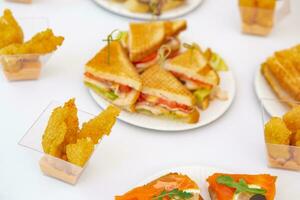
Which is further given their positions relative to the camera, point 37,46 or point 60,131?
point 37,46

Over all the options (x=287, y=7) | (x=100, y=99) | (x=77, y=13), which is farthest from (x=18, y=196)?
(x=287, y=7)

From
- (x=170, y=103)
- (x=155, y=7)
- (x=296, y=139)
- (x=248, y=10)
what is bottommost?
(x=170, y=103)

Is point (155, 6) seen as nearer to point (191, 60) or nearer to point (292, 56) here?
point (191, 60)

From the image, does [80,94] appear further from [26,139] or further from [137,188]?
[137,188]

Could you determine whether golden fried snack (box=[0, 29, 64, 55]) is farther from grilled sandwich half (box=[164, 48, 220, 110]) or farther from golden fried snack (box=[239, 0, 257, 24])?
golden fried snack (box=[239, 0, 257, 24])

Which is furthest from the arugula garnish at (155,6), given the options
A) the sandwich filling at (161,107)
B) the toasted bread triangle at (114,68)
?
the sandwich filling at (161,107)

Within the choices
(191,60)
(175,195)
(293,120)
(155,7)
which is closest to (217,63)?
(191,60)
